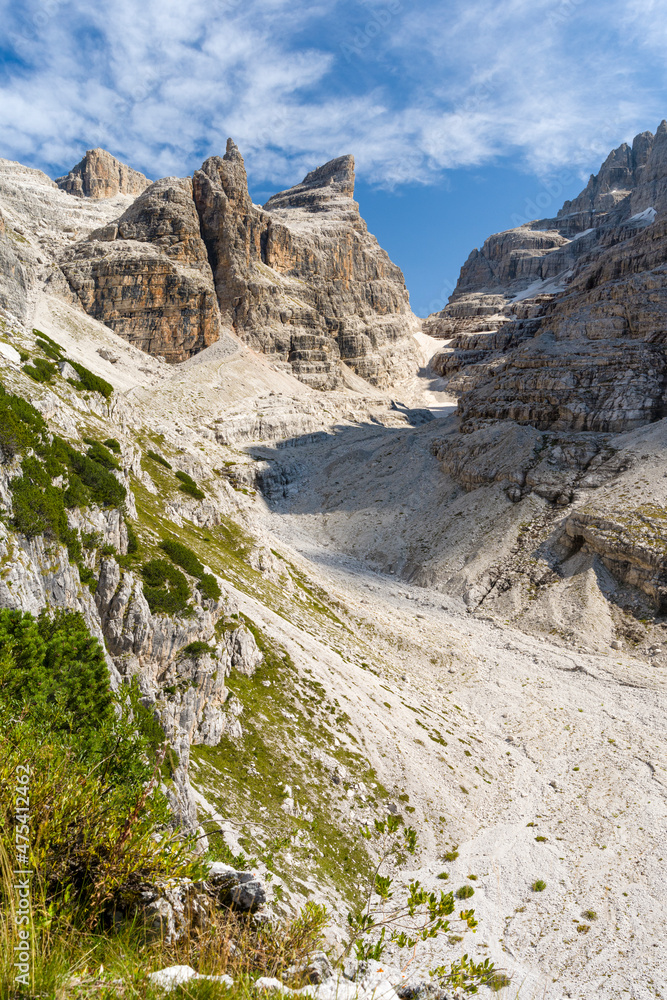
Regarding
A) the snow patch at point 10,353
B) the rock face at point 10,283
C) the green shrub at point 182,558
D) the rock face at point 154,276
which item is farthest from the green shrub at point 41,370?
the rock face at point 154,276

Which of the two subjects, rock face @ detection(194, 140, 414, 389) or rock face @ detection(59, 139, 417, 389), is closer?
rock face @ detection(59, 139, 417, 389)

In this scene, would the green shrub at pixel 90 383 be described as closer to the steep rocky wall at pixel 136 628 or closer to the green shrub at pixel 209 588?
the steep rocky wall at pixel 136 628

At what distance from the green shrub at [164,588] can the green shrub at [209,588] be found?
5.18 feet

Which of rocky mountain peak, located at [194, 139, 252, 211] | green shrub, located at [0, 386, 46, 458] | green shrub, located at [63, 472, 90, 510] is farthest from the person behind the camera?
rocky mountain peak, located at [194, 139, 252, 211]

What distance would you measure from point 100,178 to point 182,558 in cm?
21262

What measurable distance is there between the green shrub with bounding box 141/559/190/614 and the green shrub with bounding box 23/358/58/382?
1214cm

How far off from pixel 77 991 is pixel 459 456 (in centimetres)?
7999

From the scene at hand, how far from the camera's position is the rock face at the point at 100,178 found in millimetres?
183875

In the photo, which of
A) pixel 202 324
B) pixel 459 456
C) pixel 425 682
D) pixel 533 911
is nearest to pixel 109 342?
pixel 202 324

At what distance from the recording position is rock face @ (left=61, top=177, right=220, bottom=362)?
106500 millimetres

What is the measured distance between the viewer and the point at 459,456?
8050cm

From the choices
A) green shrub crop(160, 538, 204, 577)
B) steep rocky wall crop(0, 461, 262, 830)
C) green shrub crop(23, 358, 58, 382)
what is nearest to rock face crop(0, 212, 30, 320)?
green shrub crop(23, 358, 58, 382)

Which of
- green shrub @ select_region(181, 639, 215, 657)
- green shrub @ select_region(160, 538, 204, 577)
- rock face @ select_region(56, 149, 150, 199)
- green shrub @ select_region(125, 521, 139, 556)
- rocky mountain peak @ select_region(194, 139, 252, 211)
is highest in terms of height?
rock face @ select_region(56, 149, 150, 199)

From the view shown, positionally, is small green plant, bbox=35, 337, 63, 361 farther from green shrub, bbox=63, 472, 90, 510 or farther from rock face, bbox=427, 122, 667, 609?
rock face, bbox=427, 122, 667, 609
